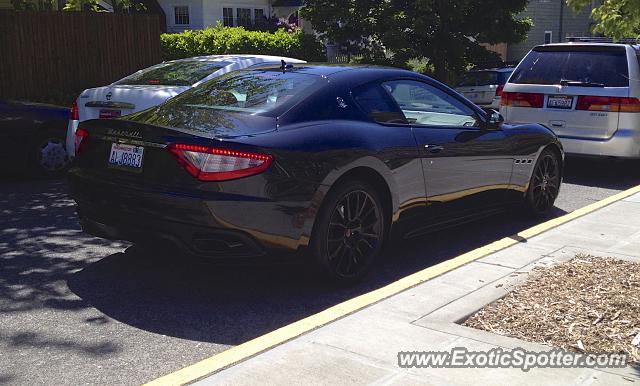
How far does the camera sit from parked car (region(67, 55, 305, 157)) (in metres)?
7.98

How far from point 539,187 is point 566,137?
8.38ft

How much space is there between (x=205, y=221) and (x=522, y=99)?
21.3 feet

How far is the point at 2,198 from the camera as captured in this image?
823 centimetres

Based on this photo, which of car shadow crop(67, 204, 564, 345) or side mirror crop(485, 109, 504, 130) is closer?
car shadow crop(67, 204, 564, 345)

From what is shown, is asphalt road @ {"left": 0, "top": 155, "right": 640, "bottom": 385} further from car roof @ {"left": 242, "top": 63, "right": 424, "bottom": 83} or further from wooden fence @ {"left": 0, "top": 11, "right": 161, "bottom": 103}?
wooden fence @ {"left": 0, "top": 11, "right": 161, "bottom": 103}

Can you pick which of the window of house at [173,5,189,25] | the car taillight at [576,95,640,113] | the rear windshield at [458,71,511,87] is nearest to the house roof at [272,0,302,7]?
the window of house at [173,5,189,25]

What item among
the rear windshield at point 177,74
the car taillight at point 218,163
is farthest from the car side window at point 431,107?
→ the rear windshield at point 177,74

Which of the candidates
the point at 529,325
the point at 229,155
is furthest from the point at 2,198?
the point at 529,325

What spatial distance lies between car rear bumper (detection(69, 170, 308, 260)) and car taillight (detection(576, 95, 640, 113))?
5.95 m

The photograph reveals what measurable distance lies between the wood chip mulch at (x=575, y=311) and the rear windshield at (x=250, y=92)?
2.01 metres

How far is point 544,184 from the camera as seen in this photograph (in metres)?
7.47

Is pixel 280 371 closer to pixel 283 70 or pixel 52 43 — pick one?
pixel 283 70

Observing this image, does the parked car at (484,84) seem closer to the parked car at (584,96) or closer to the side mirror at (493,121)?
the parked car at (584,96)

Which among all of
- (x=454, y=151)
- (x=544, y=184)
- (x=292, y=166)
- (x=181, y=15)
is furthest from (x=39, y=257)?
(x=181, y=15)
